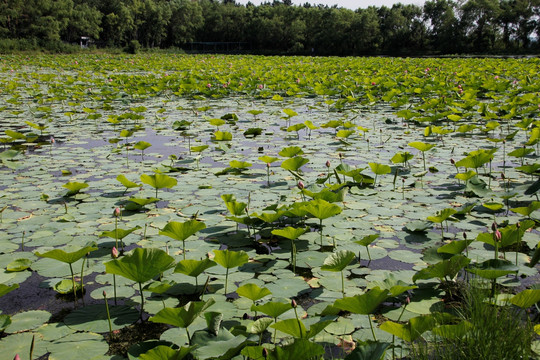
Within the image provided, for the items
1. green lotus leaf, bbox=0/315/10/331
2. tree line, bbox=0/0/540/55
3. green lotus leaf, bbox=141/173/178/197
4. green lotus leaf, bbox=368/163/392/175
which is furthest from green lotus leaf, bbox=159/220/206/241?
tree line, bbox=0/0/540/55

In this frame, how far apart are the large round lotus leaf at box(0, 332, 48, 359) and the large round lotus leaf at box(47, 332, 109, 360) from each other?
3 centimetres

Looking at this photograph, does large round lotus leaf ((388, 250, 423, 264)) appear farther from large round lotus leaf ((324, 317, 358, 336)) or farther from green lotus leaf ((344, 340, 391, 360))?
green lotus leaf ((344, 340, 391, 360))

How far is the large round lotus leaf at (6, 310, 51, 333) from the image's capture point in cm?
159

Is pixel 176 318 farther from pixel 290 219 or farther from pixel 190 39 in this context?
pixel 190 39

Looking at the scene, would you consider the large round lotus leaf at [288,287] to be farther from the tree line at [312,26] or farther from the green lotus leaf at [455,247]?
the tree line at [312,26]

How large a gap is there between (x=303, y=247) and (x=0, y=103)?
748 cm

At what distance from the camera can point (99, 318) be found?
164cm

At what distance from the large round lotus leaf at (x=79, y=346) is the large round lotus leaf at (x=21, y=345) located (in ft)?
0.10

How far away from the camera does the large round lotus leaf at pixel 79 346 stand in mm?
1424

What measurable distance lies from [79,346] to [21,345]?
20cm

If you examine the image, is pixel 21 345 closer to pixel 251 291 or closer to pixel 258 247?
pixel 251 291

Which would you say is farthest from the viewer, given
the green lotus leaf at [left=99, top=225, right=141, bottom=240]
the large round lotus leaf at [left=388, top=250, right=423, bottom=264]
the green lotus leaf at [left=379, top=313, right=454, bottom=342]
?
the large round lotus leaf at [left=388, top=250, right=423, bottom=264]

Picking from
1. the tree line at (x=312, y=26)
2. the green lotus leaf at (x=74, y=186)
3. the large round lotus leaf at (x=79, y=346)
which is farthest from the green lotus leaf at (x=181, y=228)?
the tree line at (x=312, y=26)

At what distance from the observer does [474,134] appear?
5.20 metres
